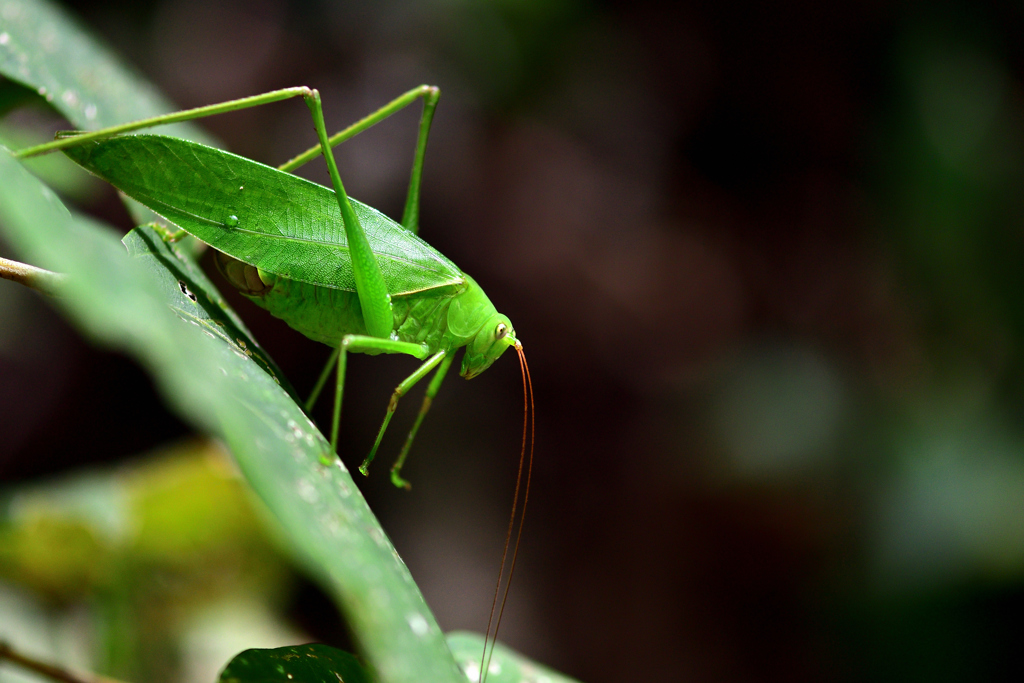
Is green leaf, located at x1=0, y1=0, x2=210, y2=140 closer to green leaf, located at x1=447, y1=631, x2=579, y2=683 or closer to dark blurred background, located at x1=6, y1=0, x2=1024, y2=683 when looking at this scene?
green leaf, located at x1=447, y1=631, x2=579, y2=683

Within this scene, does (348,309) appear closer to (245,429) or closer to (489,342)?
(489,342)

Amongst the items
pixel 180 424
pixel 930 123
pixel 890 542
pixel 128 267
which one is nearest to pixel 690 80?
pixel 930 123

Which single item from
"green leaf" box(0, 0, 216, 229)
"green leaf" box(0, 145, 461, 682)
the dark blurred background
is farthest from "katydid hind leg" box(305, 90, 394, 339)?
the dark blurred background

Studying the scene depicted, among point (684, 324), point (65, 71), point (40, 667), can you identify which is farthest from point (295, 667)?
point (684, 324)

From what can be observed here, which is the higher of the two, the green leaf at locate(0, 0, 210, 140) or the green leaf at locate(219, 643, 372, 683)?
the green leaf at locate(0, 0, 210, 140)

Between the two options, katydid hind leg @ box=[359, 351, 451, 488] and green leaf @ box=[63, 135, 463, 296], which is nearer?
green leaf @ box=[63, 135, 463, 296]

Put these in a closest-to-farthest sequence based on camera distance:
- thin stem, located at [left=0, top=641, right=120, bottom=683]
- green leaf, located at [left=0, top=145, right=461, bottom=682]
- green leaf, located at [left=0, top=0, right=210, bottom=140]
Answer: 1. green leaf, located at [left=0, top=145, right=461, bottom=682]
2. thin stem, located at [left=0, top=641, right=120, bottom=683]
3. green leaf, located at [left=0, top=0, right=210, bottom=140]

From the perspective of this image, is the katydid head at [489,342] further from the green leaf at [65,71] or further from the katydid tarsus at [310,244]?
the green leaf at [65,71]
